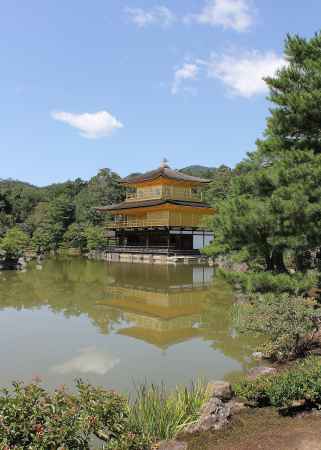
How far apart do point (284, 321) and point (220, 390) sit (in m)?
1.80

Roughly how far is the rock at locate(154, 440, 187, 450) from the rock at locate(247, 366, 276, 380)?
2122 mm

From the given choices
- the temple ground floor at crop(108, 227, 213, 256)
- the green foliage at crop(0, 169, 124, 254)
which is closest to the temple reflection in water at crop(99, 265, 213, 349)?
the temple ground floor at crop(108, 227, 213, 256)

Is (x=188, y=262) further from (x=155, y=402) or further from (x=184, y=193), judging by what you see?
(x=155, y=402)

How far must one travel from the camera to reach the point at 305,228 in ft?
23.0

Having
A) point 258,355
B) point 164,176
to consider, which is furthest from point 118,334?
point 164,176

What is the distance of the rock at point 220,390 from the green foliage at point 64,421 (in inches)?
47.2

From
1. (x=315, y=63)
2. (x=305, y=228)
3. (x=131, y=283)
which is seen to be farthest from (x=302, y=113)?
(x=131, y=283)

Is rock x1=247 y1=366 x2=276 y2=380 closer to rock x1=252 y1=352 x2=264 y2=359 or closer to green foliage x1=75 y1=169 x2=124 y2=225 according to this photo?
rock x1=252 y1=352 x2=264 y2=359

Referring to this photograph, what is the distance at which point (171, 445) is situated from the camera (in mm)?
3660

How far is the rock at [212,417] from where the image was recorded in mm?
3955

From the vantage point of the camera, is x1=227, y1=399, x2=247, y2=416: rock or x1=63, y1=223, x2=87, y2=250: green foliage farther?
x1=63, y1=223, x2=87, y2=250: green foliage

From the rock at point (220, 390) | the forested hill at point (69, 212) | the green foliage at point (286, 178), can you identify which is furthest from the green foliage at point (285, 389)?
the forested hill at point (69, 212)

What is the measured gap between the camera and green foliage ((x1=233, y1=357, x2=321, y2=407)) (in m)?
4.16

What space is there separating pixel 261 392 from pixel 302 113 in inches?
211
